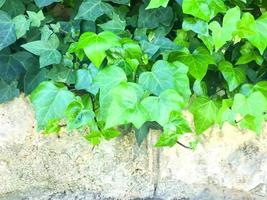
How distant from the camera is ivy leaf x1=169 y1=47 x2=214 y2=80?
3.51 ft

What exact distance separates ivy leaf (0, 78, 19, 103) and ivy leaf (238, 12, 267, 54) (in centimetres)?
55

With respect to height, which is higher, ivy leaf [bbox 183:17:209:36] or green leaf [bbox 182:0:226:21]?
green leaf [bbox 182:0:226:21]

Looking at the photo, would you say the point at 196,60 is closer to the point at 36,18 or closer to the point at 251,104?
the point at 251,104

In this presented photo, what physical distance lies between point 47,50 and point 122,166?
383 mm

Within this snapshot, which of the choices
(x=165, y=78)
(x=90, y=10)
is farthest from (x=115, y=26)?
(x=165, y=78)

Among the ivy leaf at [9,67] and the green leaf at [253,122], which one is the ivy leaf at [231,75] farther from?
the ivy leaf at [9,67]

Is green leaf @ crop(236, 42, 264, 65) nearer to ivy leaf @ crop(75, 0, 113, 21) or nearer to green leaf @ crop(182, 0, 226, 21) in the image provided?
green leaf @ crop(182, 0, 226, 21)

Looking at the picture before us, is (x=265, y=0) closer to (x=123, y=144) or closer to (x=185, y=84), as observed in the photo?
(x=185, y=84)

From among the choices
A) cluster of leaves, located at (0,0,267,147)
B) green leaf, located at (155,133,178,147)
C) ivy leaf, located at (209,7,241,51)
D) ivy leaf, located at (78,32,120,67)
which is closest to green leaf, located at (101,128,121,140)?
cluster of leaves, located at (0,0,267,147)

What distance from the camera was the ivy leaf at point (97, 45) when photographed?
3.15 ft

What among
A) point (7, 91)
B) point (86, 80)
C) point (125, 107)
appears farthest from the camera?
point (7, 91)

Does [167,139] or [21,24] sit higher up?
[21,24]

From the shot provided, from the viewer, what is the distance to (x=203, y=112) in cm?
115

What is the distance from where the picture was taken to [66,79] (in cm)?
109
